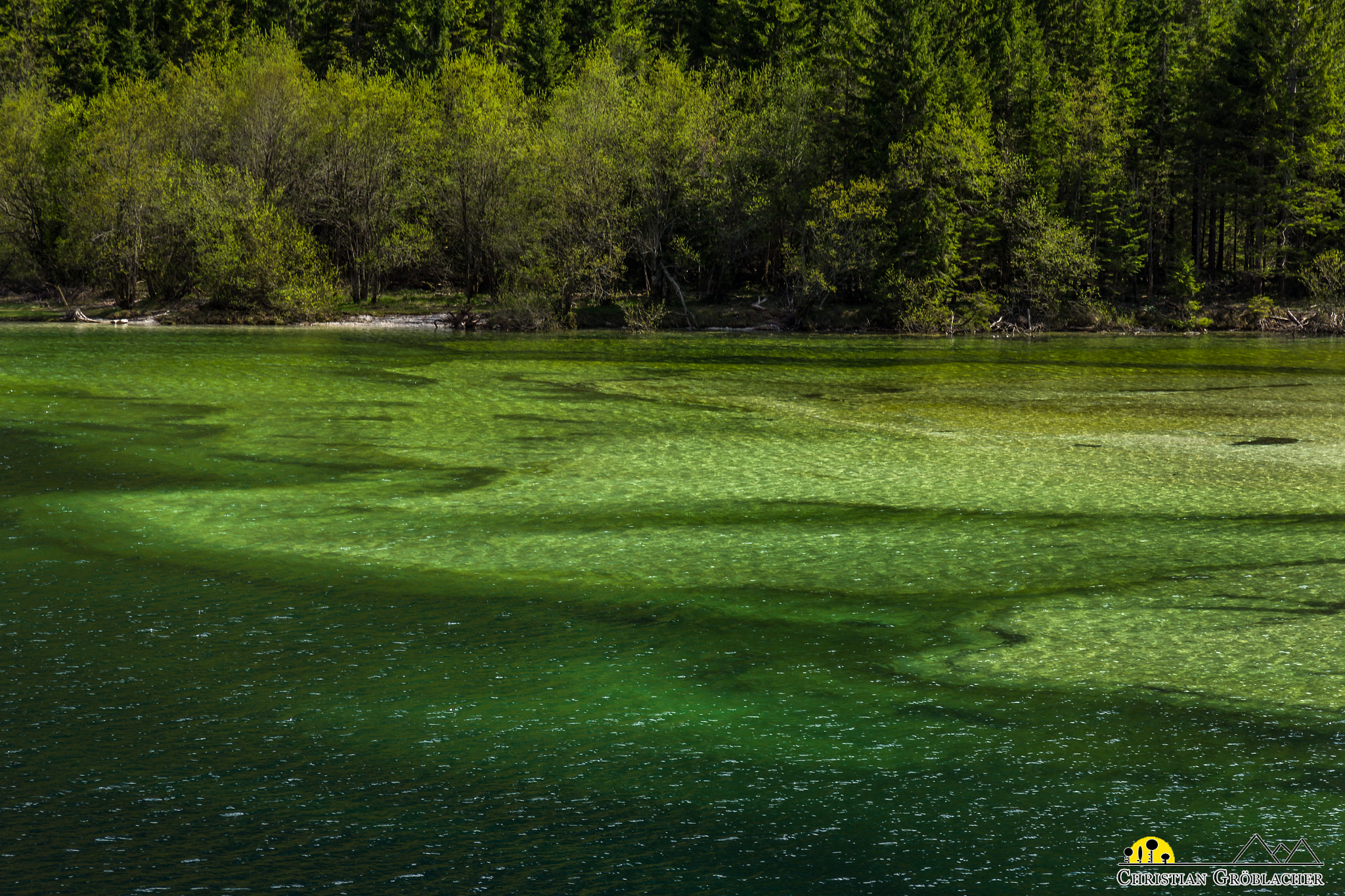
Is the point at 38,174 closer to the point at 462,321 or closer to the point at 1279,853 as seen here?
the point at 462,321

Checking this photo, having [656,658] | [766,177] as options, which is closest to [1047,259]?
[766,177]

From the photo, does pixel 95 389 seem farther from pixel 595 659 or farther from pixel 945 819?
pixel 945 819

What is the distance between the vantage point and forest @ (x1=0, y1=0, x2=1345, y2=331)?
61.5m

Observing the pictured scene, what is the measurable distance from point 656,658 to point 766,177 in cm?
5773

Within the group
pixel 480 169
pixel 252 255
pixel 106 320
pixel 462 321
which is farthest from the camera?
pixel 480 169

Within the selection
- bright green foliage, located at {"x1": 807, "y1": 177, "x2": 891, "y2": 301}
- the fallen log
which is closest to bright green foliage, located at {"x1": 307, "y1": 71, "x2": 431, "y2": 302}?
the fallen log

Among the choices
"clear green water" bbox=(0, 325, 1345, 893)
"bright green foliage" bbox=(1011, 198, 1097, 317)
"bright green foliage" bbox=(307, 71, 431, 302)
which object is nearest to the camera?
"clear green water" bbox=(0, 325, 1345, 893)

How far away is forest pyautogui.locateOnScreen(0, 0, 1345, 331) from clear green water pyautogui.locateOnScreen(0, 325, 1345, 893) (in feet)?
132

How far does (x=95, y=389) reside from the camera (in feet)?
96.4

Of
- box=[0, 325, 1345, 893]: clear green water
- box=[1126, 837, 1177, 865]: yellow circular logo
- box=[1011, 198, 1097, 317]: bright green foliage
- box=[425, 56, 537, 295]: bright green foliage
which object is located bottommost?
box=[1126, 837, 1177, 865]: yellow circular logo

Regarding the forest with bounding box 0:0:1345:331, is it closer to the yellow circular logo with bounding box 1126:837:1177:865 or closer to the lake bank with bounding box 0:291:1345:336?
the lake bank with bounding box 0:291:1345:336

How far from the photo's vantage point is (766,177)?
64938 millimetres

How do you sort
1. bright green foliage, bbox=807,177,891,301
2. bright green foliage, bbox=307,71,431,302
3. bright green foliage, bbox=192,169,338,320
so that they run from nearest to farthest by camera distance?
1. bright green foliage, bbox=192,169,338,320
2. bright green foliage, bbox=807,177,891,301
3. bright green foliage, bbox=307,71,431,302

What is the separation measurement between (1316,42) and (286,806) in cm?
7125
